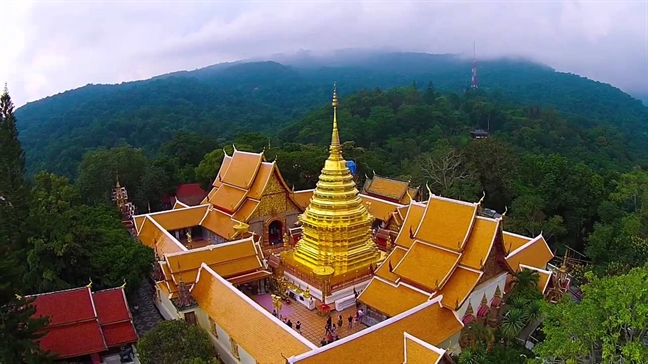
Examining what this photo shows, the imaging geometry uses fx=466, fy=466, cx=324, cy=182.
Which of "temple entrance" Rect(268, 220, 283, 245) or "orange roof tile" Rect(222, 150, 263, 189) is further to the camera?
"temple entrance" Rect(268, 220, 283, 245)

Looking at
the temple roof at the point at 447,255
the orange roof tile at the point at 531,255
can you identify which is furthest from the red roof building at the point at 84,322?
the orange roof tile at the point at 531,255

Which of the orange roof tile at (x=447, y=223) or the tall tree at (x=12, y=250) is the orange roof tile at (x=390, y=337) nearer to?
the orange roof tile at (x=447, y=223)

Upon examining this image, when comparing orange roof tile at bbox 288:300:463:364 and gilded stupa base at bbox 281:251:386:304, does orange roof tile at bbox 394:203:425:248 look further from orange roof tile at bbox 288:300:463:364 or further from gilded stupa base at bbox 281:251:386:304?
orange roof tile at bbox 288:300:463:364

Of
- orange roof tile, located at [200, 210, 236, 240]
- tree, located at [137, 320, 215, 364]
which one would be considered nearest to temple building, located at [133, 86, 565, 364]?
orange roof tile, located at [200, 210, 236, 240]

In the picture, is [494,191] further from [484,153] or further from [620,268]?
[620,268]

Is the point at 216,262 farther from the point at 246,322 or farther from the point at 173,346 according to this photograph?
the point at 173,346

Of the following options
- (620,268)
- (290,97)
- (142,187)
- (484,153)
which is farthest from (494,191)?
(290,97)
